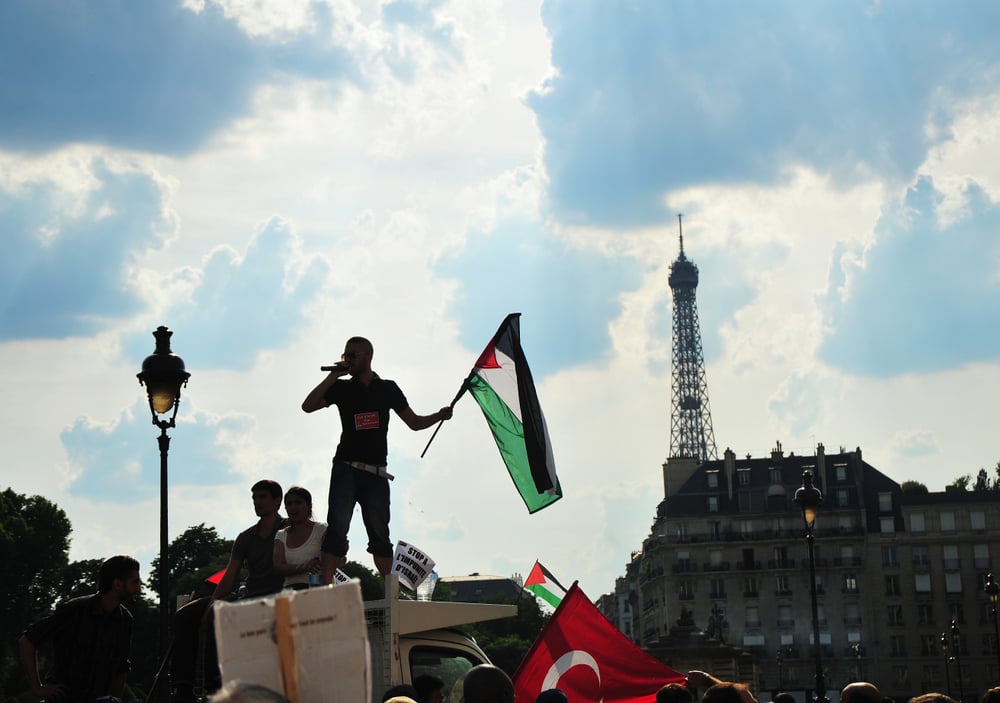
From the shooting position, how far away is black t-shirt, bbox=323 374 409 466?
1090 centimetres

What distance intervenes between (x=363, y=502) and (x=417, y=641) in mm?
1246

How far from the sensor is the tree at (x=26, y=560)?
70.8 metres

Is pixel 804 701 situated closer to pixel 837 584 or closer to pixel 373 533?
pixel 837 584

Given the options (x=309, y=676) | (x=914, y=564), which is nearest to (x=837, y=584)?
(x=914, y=564)

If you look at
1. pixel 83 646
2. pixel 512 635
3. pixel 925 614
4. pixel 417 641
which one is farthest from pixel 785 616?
pixel 83 646

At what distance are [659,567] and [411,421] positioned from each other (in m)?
108

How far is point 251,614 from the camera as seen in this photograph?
3.85 meters

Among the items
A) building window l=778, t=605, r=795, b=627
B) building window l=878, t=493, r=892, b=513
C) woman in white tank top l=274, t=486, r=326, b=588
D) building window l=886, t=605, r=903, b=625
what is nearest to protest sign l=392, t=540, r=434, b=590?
woman in white tank top l=274, t=486, r=326, b=588

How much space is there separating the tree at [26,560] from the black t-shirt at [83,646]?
63163 millimetres

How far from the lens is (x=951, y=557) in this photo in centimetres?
10769

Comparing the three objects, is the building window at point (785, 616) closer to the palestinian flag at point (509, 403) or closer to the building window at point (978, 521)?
the building window at point (978, 521)

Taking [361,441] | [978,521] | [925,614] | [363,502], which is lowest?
[363,502]

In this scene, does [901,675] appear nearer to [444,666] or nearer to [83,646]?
[444,666]

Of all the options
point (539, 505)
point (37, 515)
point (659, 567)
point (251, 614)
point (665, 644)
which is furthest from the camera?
point (659, 567)
